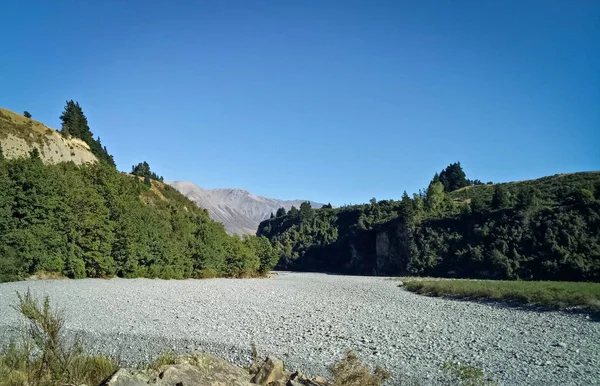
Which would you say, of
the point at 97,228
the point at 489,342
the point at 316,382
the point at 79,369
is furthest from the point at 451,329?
the point at 97,228

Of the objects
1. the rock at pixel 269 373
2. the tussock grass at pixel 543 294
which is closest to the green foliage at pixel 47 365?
the rock at pixel 269 373

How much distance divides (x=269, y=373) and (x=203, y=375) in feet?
5.35

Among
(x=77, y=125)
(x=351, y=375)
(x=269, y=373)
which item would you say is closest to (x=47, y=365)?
(x=269, y=373)

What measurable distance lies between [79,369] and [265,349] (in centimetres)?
732

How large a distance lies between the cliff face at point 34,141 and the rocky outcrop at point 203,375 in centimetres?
4427

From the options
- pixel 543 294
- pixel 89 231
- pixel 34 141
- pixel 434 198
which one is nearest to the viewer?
pixel 543 294

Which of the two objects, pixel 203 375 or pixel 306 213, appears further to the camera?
pixel 306 213

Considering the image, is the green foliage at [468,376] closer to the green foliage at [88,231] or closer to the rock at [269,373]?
the rock at [269,373]

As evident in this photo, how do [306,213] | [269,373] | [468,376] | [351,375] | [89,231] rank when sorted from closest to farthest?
1. [468,376]
2. [351,375]
3. [269,373]
4. [89,231]
5. [306,213]

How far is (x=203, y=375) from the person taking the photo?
5746 mm

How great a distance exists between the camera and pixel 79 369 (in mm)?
5805

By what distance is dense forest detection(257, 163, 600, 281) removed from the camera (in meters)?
53.4

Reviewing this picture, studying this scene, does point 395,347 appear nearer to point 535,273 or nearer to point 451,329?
point 451,329

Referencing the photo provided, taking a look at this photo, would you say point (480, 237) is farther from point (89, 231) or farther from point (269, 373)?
point (269, 373)
